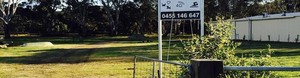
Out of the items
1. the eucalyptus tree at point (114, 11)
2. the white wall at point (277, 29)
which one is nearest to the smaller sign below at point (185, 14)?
the white wall at point (277, 29)

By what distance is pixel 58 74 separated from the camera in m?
16.2

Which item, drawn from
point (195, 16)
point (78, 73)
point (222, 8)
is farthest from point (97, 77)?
point (222, 8)

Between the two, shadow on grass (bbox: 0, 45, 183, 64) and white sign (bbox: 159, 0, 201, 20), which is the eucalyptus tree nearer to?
shadow on grass (bbox: 0, 45, 183, 64)

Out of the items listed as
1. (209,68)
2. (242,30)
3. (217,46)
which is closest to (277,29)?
(242,30)

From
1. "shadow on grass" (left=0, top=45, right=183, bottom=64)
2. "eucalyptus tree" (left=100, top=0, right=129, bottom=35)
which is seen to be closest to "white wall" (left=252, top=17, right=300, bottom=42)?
"shadow on grass" (left=0, top=45, right=183, bottom=64)

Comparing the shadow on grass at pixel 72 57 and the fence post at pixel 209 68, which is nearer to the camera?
the fence post at pixel 209 68

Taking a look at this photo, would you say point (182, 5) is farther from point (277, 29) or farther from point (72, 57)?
point (277, 29)

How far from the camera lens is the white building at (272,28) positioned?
132ft

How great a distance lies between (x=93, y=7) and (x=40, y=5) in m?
8.00

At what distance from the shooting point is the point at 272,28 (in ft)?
145

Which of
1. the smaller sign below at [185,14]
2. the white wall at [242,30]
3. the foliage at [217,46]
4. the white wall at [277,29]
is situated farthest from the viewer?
the white wall at [242,30]

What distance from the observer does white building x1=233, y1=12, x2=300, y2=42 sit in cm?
4009

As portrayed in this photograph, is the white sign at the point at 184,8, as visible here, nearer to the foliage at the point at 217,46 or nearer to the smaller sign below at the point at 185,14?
the smaller sign below at the point at 185,14

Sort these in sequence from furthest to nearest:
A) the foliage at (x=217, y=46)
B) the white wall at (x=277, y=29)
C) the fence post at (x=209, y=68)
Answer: the white wall at (x=277, y=29) → the foliage at (x=217, y=46) → the fence post at (x=209, y=68)
